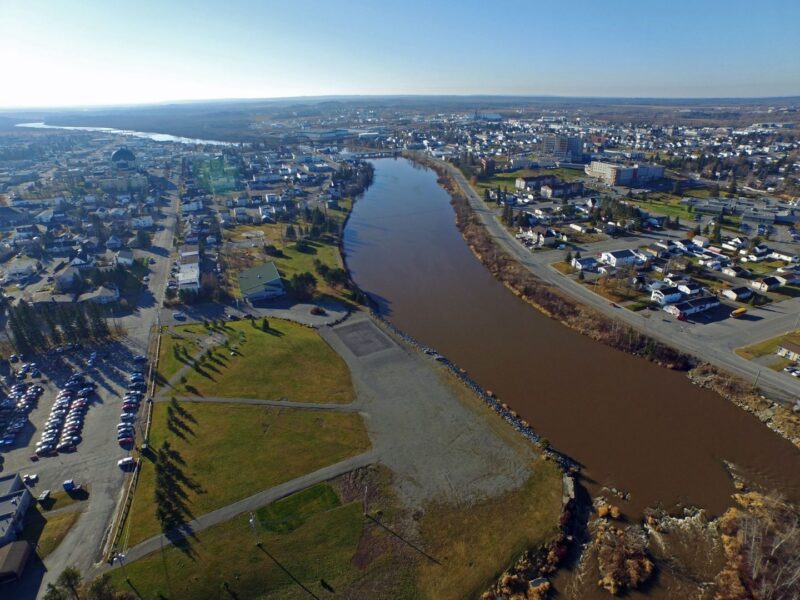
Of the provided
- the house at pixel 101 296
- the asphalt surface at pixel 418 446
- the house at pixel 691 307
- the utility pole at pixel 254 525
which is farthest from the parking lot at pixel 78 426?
the house at pixel 691 307

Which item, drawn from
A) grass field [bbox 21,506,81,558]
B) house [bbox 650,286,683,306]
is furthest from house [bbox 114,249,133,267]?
house [bbox 650,286,683,306]

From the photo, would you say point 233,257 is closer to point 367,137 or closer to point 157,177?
point 157,177

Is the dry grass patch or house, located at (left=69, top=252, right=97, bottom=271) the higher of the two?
house, located at (left=69, top=252, right=97, bottom=271)

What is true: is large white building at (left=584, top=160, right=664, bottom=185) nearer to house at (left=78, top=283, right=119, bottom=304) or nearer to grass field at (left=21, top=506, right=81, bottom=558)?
house at (left=78, top=283, right=119, bottom=304)

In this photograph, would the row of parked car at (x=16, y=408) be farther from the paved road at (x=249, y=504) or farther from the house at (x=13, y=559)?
the paved road at (x=249, y=504)

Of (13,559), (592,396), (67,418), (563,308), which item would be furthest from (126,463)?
(563,308)
